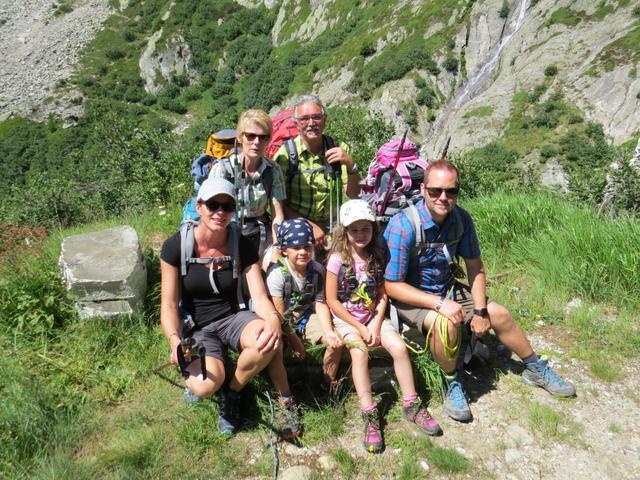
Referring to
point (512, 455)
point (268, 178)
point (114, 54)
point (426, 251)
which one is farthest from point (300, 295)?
point (114, 54)

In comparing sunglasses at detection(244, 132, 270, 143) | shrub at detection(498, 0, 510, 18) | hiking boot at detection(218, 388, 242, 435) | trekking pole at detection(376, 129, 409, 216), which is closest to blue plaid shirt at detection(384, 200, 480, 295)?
trekking pole at detection(376, 129, 409, 216)

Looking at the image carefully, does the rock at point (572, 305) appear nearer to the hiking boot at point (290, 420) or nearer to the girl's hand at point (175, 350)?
the hiking boot at point (290, 420)

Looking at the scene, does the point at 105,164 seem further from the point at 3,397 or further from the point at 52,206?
the point at 3,397

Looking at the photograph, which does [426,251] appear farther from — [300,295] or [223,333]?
[223,333]

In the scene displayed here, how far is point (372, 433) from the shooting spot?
3.27 metres

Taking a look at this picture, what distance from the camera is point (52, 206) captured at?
988 cm

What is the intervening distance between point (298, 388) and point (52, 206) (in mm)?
8420

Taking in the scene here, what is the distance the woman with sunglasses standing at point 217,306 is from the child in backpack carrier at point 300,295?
0.17m

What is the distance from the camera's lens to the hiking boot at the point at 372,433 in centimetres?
324

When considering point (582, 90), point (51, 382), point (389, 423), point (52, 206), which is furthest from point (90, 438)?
point (582, 90)

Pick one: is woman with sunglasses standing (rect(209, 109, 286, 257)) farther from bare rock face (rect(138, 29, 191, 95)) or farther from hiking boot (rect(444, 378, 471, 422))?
bare rock face (rect(138, 29, 191, 95))

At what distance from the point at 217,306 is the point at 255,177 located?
1.26m

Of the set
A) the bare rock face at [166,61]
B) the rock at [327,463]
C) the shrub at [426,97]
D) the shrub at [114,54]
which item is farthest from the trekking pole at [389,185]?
the shrub at [114,54]

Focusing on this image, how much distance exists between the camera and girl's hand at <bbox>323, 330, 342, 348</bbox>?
11.2 ft
